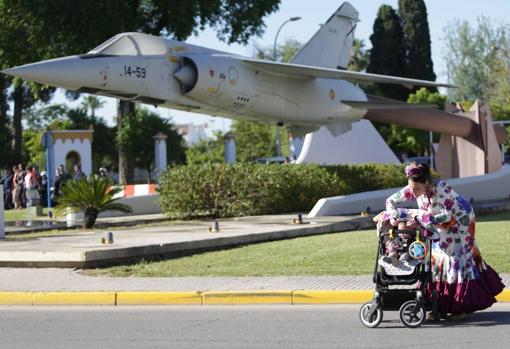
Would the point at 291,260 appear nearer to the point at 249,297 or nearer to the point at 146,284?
the point at 146,284

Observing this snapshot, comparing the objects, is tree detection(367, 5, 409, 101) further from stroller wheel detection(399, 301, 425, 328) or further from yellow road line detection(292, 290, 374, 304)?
stroller wheel detection(399, 301, 425, 328)

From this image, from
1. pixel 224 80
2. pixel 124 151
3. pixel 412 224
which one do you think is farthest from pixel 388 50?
pixel 412 224

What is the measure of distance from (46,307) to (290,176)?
13.3m

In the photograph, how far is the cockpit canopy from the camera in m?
19.4

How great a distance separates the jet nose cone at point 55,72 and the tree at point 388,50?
174 ft

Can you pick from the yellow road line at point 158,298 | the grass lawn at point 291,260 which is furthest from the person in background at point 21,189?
the yellow road line at point 158,298

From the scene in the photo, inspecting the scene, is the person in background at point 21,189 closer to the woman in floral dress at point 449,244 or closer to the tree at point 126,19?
the tree at point 126,19

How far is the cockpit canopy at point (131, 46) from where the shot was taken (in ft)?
63.6

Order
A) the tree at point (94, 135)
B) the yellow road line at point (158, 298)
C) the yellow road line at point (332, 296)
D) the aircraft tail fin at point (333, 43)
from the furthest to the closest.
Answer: the tree at point (94, 135)
the aircraft tail fin at point (333, 43)
the yellow road line at point (158, 298)
the yellow road line at point (332, 296)

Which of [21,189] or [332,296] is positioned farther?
[21,189]

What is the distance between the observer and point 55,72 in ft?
59.1

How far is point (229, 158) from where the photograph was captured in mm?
44781

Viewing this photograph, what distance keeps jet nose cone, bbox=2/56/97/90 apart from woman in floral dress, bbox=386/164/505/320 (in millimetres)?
10981

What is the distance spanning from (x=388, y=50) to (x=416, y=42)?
2.60m
